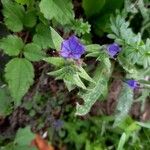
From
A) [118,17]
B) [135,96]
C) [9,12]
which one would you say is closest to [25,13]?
[9,12]

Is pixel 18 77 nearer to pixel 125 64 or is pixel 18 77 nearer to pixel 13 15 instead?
pixel 13 15

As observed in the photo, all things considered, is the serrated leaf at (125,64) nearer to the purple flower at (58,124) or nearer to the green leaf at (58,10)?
Result: the green leaf at (58,10)

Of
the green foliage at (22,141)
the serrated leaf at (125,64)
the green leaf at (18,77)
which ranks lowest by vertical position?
the green foliage at (22,141)

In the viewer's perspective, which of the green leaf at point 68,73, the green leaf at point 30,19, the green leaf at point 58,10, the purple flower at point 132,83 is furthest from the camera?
the purple flower at point 132,83

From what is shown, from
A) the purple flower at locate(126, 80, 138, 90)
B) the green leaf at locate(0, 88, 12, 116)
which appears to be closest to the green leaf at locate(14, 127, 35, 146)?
the green leaf at locate(0, 88, 12, 116)

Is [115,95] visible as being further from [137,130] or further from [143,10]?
[143,10]

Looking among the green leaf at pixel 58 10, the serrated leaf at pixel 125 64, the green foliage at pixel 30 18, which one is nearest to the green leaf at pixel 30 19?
the green foliage at pixel 30 18

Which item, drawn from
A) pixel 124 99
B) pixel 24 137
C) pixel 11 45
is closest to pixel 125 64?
pixel 124 99

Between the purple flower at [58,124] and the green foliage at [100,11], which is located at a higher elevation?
the green foliage at [100,11]
